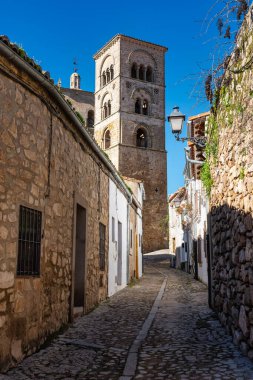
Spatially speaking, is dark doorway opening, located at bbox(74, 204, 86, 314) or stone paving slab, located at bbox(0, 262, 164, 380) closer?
stone paving slab, located at bbox(0, 262, 164, 380)

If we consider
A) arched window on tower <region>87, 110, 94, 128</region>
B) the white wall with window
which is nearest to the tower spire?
arched window on tower <region>87, 110, 94, 128</region>

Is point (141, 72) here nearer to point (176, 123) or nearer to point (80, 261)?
point (176, 123)

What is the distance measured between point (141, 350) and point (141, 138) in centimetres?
3844

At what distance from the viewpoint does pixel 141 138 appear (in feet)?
142

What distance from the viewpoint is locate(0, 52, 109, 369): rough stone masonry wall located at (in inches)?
189

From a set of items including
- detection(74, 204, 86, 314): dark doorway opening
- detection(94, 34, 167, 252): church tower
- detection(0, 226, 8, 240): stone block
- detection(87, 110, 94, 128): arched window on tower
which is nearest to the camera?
detection(0, 226, 8, 240): stone block

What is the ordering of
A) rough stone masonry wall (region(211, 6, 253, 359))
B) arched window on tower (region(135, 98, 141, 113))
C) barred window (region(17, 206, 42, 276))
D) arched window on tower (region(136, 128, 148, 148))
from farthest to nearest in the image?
arched window on tower (region(135, 98, 141, 113))
arched window on tower (region(136, 128, 148, 148))
barred window (region(17, 206, 42, 276))
rough stone masonry wall (region(211, 6, 253, 359))

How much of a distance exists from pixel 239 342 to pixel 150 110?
3944cm

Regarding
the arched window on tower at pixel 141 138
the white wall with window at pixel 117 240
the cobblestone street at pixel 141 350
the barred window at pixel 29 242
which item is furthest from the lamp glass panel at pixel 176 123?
the arched window on tower at pixel 141 138

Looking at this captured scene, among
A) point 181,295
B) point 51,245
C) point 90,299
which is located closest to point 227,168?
point 51,245

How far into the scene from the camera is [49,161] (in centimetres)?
629

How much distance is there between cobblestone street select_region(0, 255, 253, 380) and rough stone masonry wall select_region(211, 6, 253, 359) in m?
0.39

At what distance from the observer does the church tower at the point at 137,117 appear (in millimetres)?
40625

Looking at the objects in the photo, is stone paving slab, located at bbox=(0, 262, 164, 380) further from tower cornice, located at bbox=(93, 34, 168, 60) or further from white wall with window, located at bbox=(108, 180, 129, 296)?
tower cornice, located at bbox=(93, 34, 168, 60)
